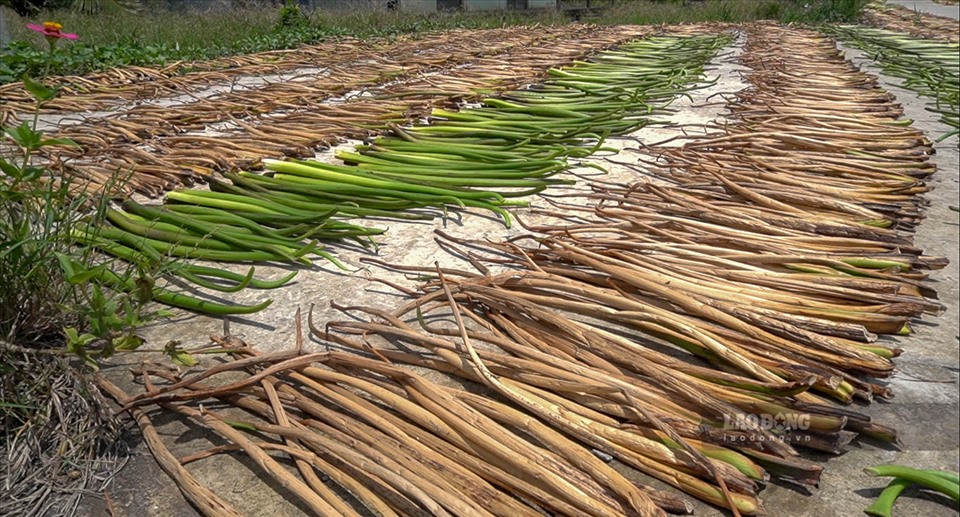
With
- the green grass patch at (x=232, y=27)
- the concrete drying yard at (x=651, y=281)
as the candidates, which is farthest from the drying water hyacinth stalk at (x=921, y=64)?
the green grass patch at (x=232, y=27)

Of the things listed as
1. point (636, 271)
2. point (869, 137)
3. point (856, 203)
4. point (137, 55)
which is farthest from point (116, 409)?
point (137, 55)

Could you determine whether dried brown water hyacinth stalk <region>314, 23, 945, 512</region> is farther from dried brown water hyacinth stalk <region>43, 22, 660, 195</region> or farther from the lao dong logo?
dried brown water hyacinth stalk <region>43, 22, 660, 195</region>

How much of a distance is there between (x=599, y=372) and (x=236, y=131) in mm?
2882

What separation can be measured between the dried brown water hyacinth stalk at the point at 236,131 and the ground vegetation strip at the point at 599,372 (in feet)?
3.97

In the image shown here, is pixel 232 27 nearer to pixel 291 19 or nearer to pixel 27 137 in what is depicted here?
pixel 291 19

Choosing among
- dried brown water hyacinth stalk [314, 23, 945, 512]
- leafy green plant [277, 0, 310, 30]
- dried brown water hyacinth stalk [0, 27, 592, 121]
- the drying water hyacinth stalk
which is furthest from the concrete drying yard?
leafy green plant [277, 0, 310, 30]

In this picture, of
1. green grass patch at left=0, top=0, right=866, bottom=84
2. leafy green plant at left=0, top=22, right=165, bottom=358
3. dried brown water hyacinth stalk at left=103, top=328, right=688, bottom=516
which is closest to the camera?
dried brown water hyacinth stalk at left=103, top=328, right=688, bottom=516

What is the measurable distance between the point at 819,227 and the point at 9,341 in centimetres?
210

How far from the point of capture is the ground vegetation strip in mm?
1083

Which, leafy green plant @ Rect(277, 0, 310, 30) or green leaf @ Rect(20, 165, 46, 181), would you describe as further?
leafy green plant @ Rect(277, 0, 310, 30)

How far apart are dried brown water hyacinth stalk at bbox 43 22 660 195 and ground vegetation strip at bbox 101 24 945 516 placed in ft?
3.97

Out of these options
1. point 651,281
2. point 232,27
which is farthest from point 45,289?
point 232,27

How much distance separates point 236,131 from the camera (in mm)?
3512

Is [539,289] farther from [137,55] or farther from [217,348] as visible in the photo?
[137,55]
